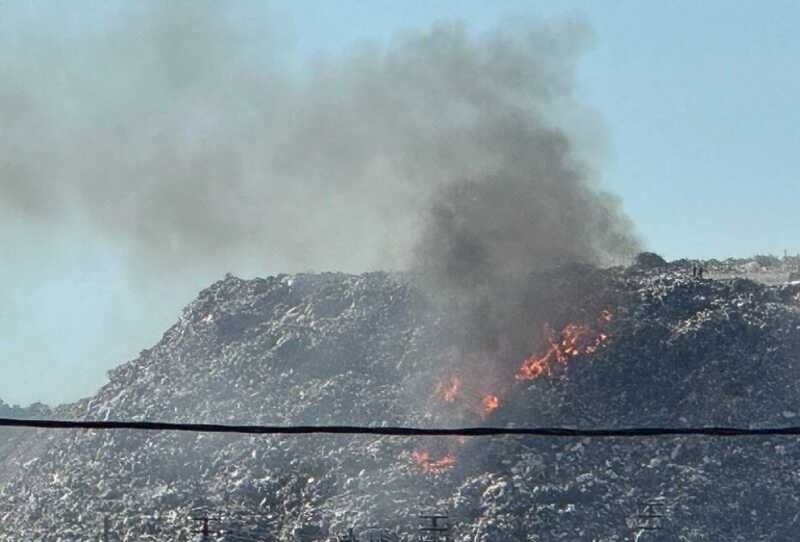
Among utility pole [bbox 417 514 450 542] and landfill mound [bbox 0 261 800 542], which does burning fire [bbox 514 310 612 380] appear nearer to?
landfill mound [bbox 0 261 800 542]

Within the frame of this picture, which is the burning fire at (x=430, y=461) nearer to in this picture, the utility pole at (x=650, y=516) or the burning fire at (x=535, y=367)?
the burning fire at (x=535, y=367)

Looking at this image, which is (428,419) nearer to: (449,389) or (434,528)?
(449,389)

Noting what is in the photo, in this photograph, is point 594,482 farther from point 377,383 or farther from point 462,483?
point 377,383

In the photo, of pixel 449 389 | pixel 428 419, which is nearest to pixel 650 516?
pixel 428 419

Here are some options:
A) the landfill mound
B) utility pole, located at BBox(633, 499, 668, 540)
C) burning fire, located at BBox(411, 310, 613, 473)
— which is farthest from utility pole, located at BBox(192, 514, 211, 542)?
utility pole, located at BBox(633, 499, 668, 540)

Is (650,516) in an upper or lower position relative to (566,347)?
lower

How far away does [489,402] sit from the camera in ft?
100

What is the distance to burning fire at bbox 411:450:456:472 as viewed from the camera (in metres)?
28.3

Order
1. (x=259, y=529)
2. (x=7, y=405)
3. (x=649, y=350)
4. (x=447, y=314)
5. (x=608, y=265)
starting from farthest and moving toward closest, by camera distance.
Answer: (x=7, y=405) < (x=608, y=265) < (x=447, y=314) < (x=649, y=350) < (x=259, y=529)

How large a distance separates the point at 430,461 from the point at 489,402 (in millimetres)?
2693

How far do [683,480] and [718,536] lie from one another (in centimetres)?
178

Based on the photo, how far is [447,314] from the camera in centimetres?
3384

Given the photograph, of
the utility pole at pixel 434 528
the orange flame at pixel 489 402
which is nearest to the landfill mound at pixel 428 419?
the orange flame at pixel 489 402

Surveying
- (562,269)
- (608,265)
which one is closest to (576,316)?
(562,269)
